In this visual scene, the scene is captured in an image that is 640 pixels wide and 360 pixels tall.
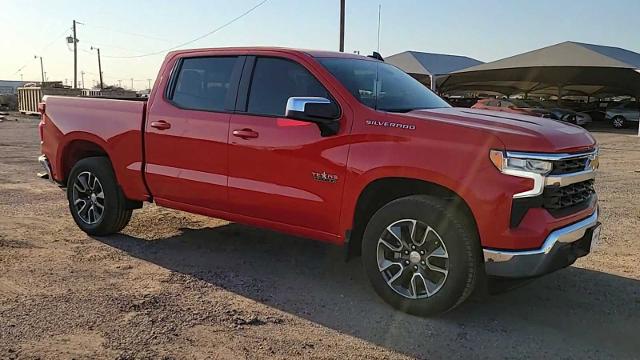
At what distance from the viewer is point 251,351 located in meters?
3.65

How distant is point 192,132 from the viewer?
5.27 meters

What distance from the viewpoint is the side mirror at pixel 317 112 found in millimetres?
A: 4301

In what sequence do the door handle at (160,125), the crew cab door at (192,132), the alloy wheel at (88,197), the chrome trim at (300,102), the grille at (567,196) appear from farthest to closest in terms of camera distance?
the alloy wheel at (88,197)
the door handle at (160,125)
the crew cab door at (192,132)
the chrome trim at (300,102)
the grille at (567,196)

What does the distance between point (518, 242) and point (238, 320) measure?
6.40ft

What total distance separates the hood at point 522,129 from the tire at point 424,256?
1.93ft

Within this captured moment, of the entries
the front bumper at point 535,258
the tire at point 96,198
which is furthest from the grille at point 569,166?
the tire at point 96,198

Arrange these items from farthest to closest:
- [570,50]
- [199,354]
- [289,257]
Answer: [570,50] < [289,257] < [199,354]

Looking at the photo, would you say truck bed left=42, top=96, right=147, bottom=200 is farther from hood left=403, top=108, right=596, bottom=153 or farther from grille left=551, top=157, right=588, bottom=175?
grille left=551, top=157, right=588, bottom=175

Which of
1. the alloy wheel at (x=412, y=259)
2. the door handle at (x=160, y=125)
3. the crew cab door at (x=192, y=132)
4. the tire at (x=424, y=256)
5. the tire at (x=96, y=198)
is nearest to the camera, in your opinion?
the tire at (x=424, y=256)

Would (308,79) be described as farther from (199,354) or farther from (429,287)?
(199,354)

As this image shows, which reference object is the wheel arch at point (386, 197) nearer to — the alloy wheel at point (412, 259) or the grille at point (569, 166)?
the alloy wheel at point (412, 259)

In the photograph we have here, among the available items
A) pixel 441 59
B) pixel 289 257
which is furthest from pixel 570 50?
pixel 289 257

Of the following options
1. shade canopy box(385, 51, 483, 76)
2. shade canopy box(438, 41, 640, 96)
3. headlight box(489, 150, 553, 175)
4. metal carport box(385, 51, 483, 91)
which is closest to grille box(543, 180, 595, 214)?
headlight box(489, 150, 553, 175)

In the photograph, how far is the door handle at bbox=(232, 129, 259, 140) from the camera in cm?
487
